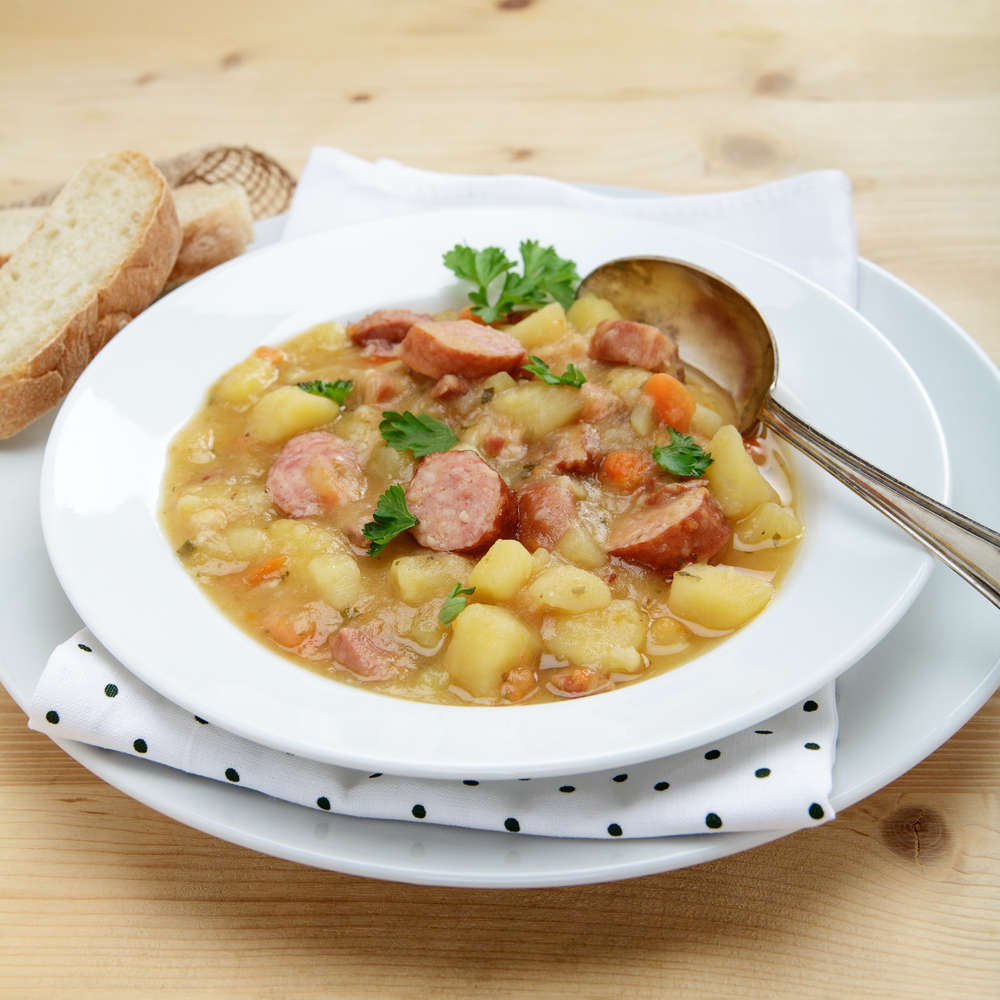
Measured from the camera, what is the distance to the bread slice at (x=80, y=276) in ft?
12.3

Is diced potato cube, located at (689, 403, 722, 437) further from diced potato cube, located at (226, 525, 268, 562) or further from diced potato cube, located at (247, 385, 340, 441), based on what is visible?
diced potato cube, located at (226, 525, 268, 562)

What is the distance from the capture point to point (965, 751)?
2789 mm

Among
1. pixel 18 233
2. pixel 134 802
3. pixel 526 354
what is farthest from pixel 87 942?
pixel 18 233

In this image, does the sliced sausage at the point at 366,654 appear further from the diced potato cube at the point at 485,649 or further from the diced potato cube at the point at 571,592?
the diced potato cube at the point at 571,592

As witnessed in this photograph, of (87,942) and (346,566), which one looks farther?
(346,566)

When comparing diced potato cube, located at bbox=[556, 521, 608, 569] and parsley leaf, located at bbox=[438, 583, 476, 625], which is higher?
parsley leaf, located at bbox=[438, 583, 476, 625]

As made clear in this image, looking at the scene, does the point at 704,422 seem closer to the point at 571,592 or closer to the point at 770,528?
the point at 770,528

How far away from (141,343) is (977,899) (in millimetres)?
2891

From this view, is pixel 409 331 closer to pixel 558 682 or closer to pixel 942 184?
pixel 558 682

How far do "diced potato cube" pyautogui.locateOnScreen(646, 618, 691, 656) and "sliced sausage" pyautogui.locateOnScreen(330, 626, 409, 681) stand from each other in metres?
0.62

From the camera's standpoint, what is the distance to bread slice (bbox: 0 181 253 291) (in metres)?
4.44

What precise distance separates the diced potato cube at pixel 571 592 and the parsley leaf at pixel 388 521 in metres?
0.42

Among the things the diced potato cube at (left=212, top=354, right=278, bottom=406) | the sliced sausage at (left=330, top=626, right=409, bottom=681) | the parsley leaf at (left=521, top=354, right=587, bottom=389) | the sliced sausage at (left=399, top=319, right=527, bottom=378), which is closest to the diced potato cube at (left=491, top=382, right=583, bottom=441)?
the parsley leaf at (left=521, top=354, right=587, bottom=389)

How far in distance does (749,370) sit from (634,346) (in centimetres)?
38
